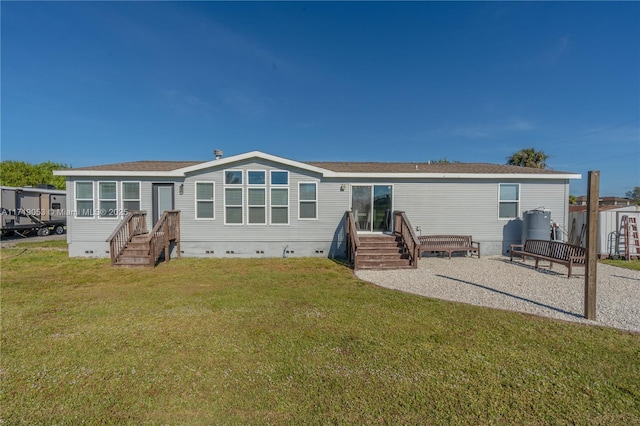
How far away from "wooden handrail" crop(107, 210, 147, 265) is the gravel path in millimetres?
7774

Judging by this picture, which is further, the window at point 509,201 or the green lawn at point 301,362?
the window at point 509,201

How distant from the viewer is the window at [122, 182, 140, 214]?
1021 centimetres

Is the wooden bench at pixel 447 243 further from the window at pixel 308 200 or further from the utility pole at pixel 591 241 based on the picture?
the utility pole at pixel 591 241

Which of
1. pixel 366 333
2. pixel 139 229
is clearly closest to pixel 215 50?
pixel 139 229

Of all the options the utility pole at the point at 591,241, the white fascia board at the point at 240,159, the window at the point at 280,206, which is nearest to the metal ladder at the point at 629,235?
the utility pole at the point at 591,241

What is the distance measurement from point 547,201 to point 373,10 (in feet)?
35.2

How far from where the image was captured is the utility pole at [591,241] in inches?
175

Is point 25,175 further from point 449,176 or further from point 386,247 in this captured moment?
point 449,176

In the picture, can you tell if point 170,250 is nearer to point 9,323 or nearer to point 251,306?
point 9,323

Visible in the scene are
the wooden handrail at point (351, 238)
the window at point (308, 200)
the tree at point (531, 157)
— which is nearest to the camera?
the wooden handrail at point (351, 238)

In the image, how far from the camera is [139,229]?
9852 mm

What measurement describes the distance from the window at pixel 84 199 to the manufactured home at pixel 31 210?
7.91 meters

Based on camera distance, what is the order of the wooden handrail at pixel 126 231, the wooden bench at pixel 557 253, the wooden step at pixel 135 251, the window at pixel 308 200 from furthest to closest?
the window at pixel 308 200 < the wooden step at pixel 135 251 < the wooden handrail at pixel 126 231 < the wooden bench at pixel 557 253

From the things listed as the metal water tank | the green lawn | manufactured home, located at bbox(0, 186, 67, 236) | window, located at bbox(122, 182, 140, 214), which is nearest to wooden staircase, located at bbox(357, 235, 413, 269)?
the green lawn
